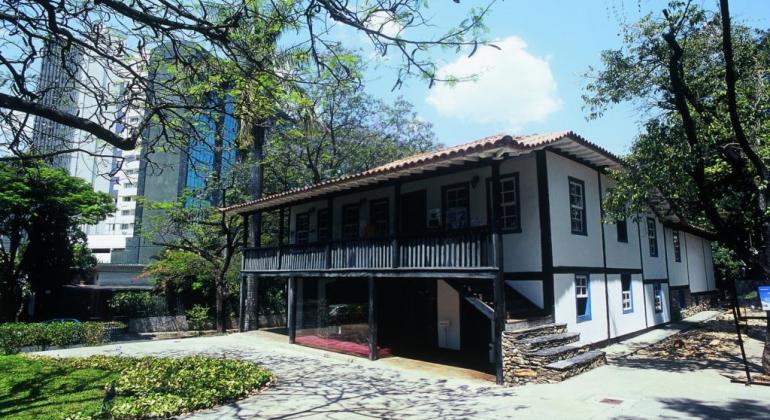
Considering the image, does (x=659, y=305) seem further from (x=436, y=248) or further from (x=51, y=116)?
(x=51, y=116)

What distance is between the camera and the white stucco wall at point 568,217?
39.3 feet

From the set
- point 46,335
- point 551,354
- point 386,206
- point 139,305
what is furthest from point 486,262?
point 139,305

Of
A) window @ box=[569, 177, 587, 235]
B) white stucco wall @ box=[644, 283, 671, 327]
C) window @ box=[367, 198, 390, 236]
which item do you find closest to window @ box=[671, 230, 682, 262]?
white stucco wall @ box=[644, 283, 671, 327]

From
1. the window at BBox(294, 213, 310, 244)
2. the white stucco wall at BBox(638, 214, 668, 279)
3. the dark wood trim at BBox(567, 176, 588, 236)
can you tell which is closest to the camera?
the dark wood trim at BBox(567, 176, 588, 236)

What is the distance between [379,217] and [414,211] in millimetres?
1710

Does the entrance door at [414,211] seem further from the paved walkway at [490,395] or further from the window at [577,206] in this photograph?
the paved walkway at [490,395]

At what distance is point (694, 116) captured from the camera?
11.4m

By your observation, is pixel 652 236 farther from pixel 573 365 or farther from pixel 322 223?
pixel 322 223

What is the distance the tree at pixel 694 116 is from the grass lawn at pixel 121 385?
9.71 meters

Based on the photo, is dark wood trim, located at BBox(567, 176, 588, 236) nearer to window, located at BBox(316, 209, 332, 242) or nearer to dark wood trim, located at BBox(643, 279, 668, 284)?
dark wood trim, located at BBox(643, 279, 668, 284)

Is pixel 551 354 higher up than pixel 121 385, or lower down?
higher up

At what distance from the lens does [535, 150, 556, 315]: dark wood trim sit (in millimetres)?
11281

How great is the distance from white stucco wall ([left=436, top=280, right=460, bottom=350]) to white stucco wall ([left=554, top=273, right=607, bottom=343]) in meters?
2.75

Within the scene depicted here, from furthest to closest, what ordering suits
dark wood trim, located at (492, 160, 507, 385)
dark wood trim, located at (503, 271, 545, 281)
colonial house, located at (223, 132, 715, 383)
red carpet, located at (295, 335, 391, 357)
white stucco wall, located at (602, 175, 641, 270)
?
1. white stucco wall, located at (602, 175, 641, 270)
2. red carpet, located at (295, 335, 391, 357)
3. dark wood trim, located at (503, 271, 545, 281)
4. colonial house, located at (223, 132, 715, 383)
5. dark wood trim, located at (492, 160, 507, 385)
